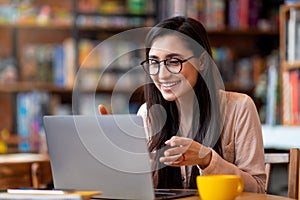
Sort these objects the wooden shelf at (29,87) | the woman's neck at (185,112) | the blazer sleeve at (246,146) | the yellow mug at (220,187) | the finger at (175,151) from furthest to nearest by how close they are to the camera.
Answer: the wooden shelf at (29,87) → the woman's neck at (185,112) → the blazer sleeve at (246,146) → the finger at (175,151) → the yellow mug at (220,187)

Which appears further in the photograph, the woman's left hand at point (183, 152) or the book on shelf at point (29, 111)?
the book on shelf at point (29, 111)

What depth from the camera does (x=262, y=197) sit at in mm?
1500

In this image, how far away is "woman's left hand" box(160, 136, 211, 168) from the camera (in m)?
1.45

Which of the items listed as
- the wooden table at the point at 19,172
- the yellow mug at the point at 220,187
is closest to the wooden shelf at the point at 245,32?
the wooden table at the point at 19,172

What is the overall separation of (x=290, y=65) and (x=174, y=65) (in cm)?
170

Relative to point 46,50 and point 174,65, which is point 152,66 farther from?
point 46,50

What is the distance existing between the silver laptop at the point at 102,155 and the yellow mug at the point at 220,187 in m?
0.11

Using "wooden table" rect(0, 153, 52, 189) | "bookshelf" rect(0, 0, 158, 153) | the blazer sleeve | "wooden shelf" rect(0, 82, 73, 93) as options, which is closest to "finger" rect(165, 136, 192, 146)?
the blazer sleeve

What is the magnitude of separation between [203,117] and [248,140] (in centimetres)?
15

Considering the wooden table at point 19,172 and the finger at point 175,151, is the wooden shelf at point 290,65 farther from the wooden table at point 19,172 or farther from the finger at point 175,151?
the finger at point 175,151

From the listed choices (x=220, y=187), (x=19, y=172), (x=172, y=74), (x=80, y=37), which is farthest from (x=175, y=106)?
(x=80, y=37)

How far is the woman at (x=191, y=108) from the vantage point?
1.81 m

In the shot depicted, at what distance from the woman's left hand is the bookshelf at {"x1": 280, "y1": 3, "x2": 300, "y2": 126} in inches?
73.3

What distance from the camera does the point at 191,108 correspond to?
1923 millimetres
